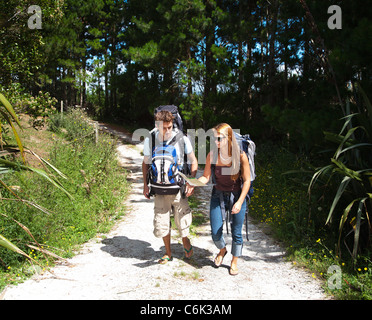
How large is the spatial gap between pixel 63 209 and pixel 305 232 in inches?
139

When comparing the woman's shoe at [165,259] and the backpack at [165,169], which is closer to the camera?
the backpack at [165,169]

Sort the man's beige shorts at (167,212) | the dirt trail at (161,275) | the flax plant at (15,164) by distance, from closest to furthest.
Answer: the flax plant at (15,164) < the dirt trail at (161,275) < the man's beige shorts at (167,212)

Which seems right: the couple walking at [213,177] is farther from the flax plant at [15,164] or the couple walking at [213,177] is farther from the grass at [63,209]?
the grass at [63,209]

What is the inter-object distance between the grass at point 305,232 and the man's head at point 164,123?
1.79 metres

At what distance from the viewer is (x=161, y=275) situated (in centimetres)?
348

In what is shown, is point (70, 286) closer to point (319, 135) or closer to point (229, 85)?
point (319, 135)

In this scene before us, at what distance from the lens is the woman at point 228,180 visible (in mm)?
3375

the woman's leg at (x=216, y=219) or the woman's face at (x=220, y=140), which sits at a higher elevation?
the woman's face at (x=220, y=140)

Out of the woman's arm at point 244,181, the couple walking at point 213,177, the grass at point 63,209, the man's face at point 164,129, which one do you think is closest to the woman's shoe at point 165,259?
the couple walking at point 213,177

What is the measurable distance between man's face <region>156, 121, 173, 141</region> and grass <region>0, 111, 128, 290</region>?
1.38 meters

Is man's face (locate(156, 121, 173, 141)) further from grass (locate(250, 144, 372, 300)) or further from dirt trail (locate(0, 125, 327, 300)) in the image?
grass (locate(250, 144, 372, 300))

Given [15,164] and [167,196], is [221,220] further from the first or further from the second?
[15,164]
